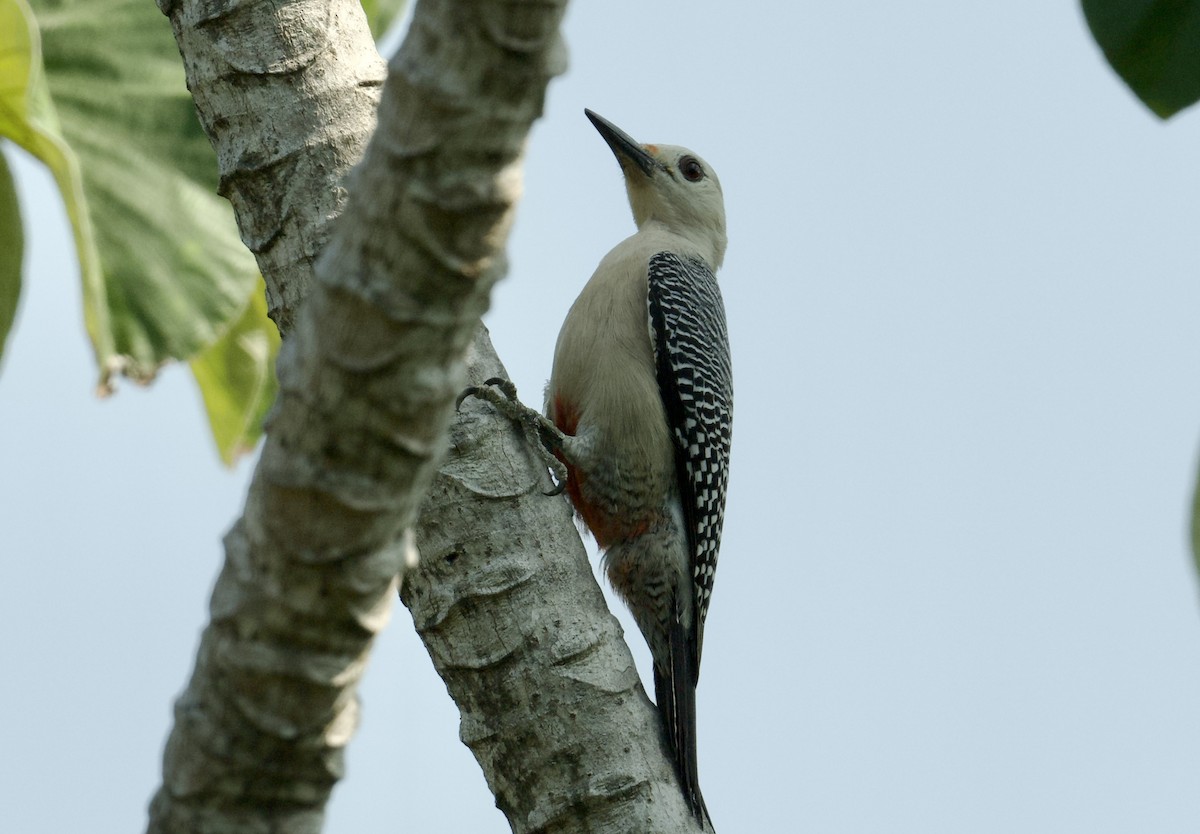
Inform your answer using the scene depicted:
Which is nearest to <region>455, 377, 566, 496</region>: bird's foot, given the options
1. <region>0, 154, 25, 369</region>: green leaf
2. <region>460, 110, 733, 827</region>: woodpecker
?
<region>460, 110, 733, 827</region>: woodpecker

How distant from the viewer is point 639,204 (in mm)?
5832

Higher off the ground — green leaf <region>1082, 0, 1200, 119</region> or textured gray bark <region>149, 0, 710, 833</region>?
green leaf <region>1082, 0, 1200, 119</region>

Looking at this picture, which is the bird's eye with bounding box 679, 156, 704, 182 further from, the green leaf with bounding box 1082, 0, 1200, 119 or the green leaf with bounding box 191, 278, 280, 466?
the green leaf with bounding box 1082, 0, 1200, 119

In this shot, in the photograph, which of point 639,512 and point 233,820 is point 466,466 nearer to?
point 233,820

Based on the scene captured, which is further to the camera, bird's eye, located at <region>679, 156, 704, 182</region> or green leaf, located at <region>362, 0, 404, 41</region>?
bird's eye, located at <region>679, 156, 704, 182</region>

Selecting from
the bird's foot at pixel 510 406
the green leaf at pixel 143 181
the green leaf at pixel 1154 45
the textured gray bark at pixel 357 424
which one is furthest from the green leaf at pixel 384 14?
the textured gray bark at pixel 357 424

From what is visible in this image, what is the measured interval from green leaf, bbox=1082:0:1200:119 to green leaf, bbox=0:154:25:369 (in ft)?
8.26

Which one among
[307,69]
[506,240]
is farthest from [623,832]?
[307,69]

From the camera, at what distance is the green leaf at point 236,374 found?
4402mm

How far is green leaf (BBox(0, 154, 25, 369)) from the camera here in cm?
330

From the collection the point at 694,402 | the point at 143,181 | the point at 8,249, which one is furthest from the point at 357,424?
the point at 694,402

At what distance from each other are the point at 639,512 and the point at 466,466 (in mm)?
1657

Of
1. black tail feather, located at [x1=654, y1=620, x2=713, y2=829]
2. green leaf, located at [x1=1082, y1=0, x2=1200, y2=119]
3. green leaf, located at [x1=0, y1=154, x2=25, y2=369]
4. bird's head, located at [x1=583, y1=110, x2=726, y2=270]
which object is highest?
green leaf, located at [x1=1082, y1=0, x2=1200, y2=119]

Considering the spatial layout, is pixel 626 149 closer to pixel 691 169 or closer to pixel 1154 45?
pixel 691 169
